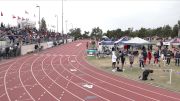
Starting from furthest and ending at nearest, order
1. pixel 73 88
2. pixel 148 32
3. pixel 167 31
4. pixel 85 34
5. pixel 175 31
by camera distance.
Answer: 1. pixel 85 34
2. pixel 148 32
3. pixel 167 31
4. pixel 175 31
5. pixel 73 88

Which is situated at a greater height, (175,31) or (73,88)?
(175,31)

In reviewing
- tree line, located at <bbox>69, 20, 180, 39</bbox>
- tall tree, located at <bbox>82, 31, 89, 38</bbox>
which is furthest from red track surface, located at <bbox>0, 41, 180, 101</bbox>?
tall tree, located at <bbox>82, 31, 89, 38</bbox>

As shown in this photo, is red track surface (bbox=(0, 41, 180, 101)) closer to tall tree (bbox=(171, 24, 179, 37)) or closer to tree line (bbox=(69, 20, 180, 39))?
tree line (bbox=(69, 20, 180, 39))

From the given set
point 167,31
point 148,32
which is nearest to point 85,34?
point 148,32

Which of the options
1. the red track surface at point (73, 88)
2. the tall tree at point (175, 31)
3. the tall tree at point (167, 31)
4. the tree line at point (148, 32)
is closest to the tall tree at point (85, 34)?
the tree line at point (148, 32)

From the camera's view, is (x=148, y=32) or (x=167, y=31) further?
(x=148, y=32)

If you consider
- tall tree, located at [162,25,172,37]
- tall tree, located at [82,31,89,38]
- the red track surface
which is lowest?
the red track surface

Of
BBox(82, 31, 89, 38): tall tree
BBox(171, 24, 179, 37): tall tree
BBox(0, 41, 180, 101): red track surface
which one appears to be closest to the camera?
BBox(0, 41, 180, 101): red track surface

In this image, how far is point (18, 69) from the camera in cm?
2689

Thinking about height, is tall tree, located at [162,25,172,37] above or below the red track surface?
above

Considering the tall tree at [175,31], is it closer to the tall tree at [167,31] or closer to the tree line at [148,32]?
the tree line at [148,32]

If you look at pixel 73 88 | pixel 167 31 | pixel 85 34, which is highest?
pixel 167 31

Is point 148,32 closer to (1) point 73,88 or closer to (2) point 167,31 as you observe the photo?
(2) point 167,31

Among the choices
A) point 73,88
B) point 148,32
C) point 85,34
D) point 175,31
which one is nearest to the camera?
point 73,88
